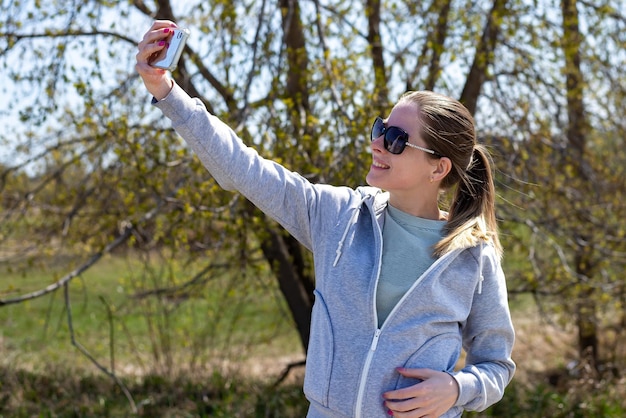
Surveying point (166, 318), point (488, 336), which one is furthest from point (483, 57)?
point (488, 336)

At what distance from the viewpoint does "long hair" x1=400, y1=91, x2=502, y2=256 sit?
6.91 ft

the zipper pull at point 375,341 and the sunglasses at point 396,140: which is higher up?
the sunglasses at point 396,140

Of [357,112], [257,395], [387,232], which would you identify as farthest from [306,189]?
[257,395]

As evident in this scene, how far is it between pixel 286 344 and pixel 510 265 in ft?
10.7

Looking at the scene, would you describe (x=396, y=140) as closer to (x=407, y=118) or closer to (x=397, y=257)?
(x=407, y=118)

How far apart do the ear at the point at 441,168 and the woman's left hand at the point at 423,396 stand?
20.8 inches

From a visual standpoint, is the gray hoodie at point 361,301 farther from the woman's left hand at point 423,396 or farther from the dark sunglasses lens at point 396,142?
the dark sunglasses lens at point 396,142

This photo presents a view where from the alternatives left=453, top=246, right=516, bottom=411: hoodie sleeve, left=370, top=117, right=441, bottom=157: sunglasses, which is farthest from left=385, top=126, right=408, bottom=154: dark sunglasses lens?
left=453, top=246, right=516, bottom=411: hoodie sleeve

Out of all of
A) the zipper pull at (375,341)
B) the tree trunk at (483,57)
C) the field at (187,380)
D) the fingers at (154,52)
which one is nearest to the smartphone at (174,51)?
the fingers at (154,52)

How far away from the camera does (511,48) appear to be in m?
5.64

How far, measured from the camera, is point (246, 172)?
2.01 m

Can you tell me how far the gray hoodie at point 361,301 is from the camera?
196cm

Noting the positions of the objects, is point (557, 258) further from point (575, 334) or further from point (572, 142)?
point (575, 334)

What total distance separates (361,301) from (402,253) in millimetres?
177
